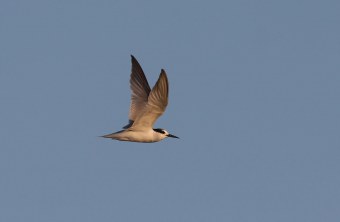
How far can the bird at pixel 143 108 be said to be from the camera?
2924 centimetres

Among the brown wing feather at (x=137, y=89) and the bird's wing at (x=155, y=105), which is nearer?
the bird's wing at (x=155, y=105)

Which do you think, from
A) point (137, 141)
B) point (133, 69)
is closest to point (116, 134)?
point (137, 141)

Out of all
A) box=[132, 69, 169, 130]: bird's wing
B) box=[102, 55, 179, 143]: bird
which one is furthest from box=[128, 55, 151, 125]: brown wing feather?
box=[132, 69, 169, 130]: bird's wing

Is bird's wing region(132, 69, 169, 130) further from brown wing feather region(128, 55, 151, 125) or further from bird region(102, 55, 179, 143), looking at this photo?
brown wing feather region(128, 55, 151, 125)

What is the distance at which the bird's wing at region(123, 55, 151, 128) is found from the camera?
3278cm

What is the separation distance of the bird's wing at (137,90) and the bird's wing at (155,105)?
119 centimetres

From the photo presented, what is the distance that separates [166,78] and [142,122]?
3.85m

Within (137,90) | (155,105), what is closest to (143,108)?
(137,90)

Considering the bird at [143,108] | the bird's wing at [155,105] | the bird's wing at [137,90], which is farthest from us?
the bird's wing at [137,90]

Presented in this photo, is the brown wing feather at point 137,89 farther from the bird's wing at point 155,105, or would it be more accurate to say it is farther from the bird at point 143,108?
the bird's wing at point 155,105

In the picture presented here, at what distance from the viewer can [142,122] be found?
103 ft

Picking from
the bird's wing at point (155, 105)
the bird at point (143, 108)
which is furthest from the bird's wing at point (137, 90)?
the bird's wing at point (155, 105)

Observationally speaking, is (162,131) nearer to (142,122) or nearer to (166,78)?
(142,122)

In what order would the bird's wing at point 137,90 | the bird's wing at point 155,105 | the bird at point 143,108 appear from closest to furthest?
the bird's wing at point 155,105
the bird at point 143,108
the bird's wing at point 137,90
